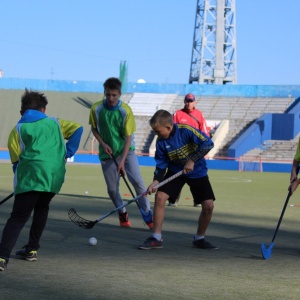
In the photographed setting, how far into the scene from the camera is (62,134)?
24.5 feet

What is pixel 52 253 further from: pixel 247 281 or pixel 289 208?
pixel 289 208

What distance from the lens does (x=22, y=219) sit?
23.6 ft

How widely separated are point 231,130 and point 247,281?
3935 cm

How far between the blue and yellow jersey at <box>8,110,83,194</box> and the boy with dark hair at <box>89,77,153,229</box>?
10.8ft

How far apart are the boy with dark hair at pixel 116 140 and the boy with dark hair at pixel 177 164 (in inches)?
72.0

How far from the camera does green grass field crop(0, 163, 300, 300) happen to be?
6.10 m

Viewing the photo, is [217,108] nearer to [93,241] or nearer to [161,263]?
[93,241]

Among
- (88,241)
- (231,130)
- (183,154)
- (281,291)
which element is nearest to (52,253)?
(88,241)

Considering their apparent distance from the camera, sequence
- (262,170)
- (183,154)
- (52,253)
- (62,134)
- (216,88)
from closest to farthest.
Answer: (62,134), (52,253), (183,154), (262,170), (216,88)

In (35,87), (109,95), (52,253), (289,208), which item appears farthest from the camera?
(35,87)

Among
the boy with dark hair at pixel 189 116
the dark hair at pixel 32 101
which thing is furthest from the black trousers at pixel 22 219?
the boy with dark hair at pixel 189 116

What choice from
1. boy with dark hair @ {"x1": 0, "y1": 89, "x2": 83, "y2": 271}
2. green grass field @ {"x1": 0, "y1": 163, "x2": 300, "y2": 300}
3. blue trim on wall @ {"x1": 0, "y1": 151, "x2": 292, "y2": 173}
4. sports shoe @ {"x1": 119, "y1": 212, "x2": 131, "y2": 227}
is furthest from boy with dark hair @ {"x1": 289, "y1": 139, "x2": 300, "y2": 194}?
blue trim on wall @ {"x1": 0, "y1": 151, "x2": 292, "y2": 173}

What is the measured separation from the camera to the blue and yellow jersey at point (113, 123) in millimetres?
10773

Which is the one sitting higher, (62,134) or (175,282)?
(62,134)
